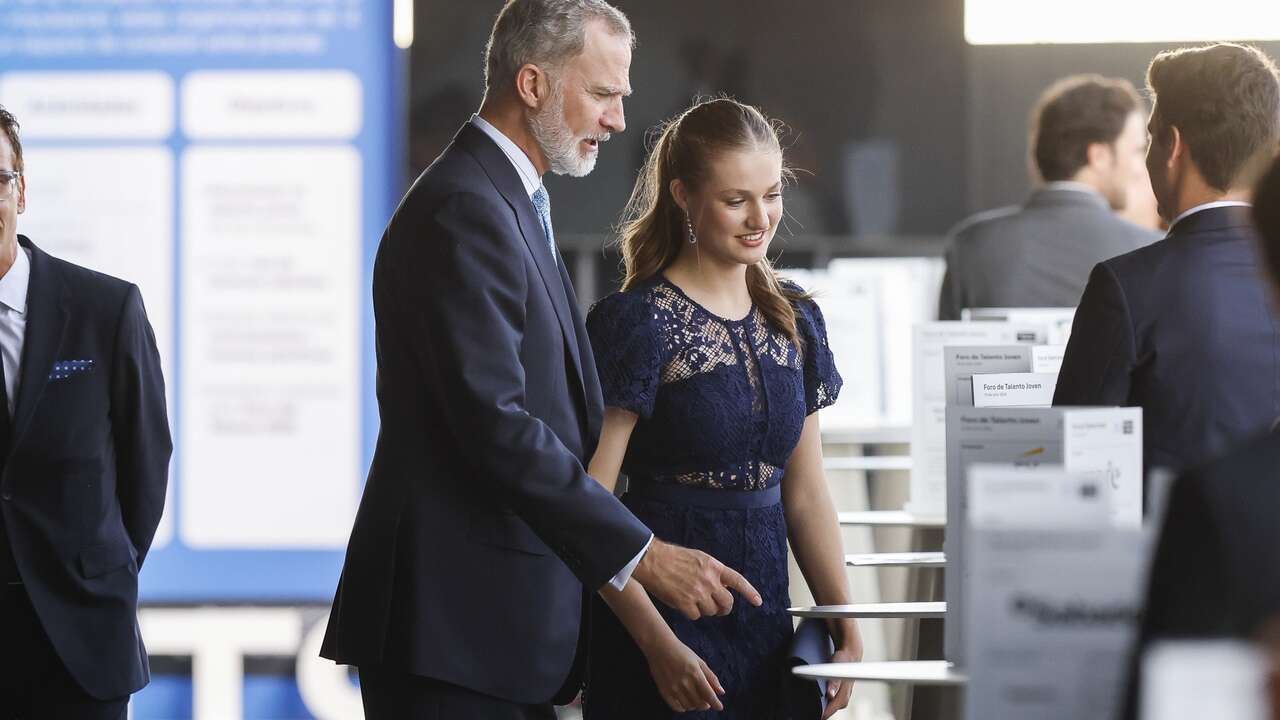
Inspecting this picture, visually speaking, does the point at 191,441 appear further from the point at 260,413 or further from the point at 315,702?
the point at 315,702

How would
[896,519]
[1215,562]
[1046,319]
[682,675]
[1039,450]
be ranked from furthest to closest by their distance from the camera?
[1046,319]
[896,519]
[682,675]
[1039,450]
[1215,562]

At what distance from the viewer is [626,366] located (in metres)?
2.24

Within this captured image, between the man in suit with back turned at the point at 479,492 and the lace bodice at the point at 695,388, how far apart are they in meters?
0.22

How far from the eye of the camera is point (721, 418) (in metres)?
2.24

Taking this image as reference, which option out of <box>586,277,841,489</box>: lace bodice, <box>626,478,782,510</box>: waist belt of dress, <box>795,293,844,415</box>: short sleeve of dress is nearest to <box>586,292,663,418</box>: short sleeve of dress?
<box>586,277,841,489</box>: lace bodice

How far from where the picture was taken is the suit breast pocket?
1.95m

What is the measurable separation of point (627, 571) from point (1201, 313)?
82 centimetres

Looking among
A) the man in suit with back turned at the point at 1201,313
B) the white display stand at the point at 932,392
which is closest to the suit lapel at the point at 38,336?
the man in suit with back turned at the point at 1201,313

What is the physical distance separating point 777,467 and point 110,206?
2706mm

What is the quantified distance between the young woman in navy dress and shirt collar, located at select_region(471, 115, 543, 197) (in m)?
0.30

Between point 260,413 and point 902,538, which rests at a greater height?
point 260,413

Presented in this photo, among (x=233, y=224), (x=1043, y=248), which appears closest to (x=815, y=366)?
(x=1043, y=248)

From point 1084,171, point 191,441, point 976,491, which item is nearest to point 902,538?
point 1084,171

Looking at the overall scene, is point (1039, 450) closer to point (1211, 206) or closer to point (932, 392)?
point (1211, 206)
